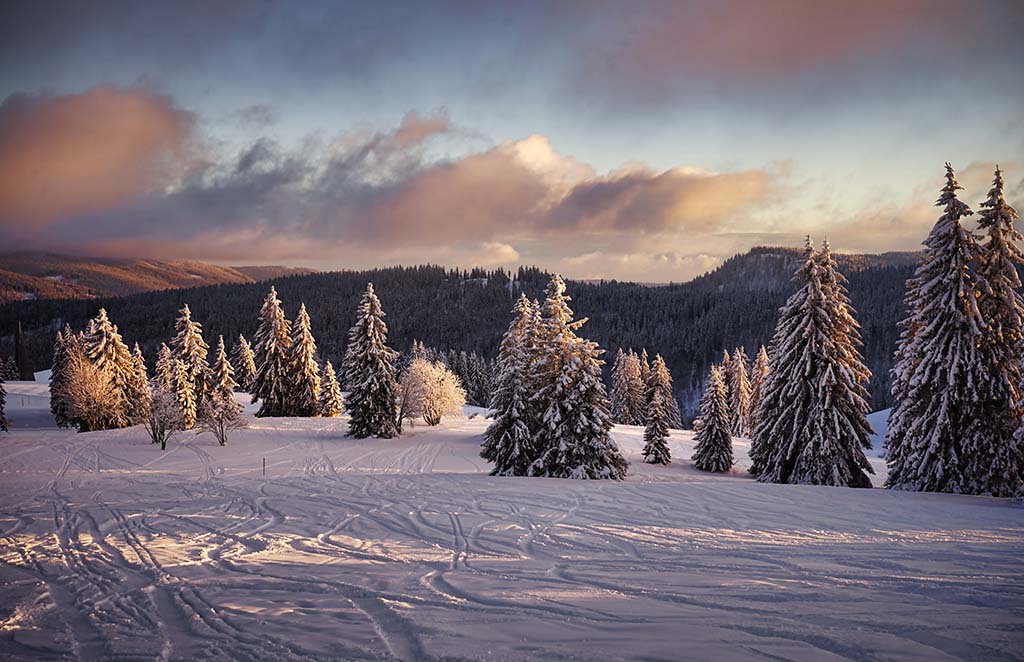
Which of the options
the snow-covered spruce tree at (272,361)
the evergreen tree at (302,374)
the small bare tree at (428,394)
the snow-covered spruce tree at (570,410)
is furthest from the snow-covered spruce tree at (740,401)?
the snow-covered spruce tree at (272,361)

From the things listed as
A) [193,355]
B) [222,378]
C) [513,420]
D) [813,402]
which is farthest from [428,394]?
[813,402]

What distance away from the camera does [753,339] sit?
166 meters

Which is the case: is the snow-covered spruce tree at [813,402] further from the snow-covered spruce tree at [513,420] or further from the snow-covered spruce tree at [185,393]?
the snow-covered spruce tree at [185,393]

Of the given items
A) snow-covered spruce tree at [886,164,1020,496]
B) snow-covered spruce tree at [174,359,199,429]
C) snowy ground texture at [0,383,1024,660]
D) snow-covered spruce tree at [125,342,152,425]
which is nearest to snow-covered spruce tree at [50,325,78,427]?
snow-covered spruce tree at [125,342,152,425]

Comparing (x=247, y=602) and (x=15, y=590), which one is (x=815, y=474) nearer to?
(x=247, y=602)

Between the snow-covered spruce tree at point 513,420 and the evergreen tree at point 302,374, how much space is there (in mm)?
30668

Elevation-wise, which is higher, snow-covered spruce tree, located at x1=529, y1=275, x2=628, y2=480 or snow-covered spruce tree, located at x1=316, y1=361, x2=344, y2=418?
snow-covered spruce tree, located at x1=529, y1=275, x2=628, y2=480

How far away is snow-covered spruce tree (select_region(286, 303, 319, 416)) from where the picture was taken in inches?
1997

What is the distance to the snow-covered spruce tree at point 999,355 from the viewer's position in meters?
17.4

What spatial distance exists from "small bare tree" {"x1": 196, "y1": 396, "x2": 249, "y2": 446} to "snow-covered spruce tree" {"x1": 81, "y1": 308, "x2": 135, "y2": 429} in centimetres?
1552

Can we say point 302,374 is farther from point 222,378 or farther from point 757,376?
point 757,376

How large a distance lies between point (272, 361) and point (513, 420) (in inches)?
1393

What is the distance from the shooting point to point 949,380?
709 inches

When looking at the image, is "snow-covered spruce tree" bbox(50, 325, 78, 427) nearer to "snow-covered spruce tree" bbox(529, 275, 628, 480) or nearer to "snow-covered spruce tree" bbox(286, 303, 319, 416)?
"snow-covered spruce tree" bbox(286, 303, 319, 416)
